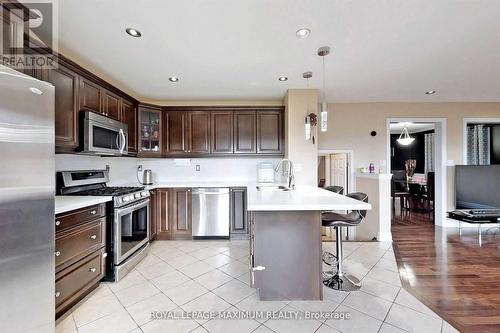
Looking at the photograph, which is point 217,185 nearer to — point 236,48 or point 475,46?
point 236,48

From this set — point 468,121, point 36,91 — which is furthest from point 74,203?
point 468,121

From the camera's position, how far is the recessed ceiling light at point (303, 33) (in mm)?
2038

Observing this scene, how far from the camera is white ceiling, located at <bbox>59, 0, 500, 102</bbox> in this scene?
178 cm

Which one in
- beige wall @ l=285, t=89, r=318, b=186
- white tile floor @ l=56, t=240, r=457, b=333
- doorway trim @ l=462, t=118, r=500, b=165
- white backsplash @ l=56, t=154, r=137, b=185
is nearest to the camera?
white tile floor @ l=56, t=240, r=457, b=333

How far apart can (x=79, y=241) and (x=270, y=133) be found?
10.1 ft

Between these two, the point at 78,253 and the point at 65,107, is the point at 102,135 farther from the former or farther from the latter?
the point at 78,253

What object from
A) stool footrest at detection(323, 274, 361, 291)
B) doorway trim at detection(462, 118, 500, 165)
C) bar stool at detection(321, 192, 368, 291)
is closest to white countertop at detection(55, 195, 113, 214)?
bar stool at detection(321, 192, 368, 291)

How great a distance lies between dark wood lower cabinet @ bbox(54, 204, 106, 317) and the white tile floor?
0.17 m

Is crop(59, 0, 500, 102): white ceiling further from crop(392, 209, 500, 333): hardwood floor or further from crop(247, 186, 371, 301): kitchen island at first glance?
crop(392, 209, 500, 333): hardwood floor

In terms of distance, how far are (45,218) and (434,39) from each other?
144 inches

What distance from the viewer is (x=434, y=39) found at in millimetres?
2217

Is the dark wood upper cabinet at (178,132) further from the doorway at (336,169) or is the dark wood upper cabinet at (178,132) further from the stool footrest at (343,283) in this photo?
the stool footrest at (343,283)

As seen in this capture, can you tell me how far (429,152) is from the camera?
776 centimetres

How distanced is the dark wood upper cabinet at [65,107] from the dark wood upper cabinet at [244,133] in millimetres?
2301
